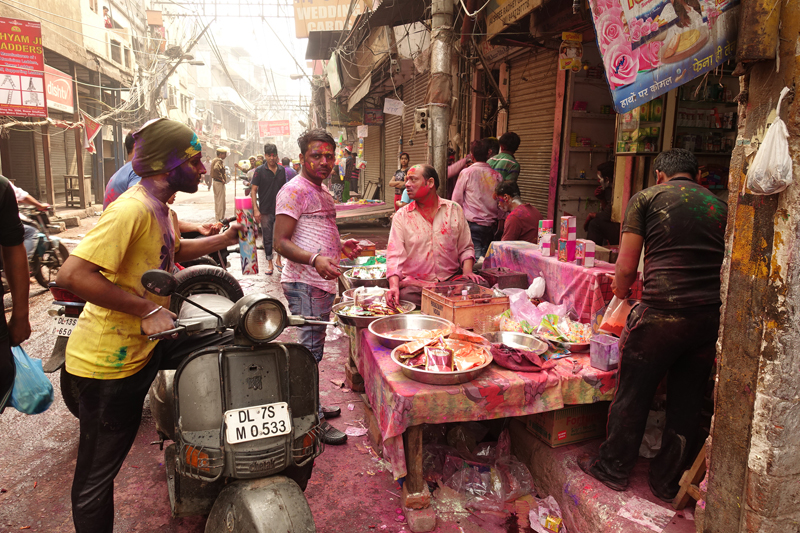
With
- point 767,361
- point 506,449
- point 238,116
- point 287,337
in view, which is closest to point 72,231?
point 287,337

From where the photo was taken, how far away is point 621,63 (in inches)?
126

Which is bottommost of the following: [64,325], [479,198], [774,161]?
[64,325]

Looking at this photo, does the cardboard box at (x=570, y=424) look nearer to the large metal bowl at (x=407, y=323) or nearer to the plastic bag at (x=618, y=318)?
the plastic bag at (x=618, y=318)

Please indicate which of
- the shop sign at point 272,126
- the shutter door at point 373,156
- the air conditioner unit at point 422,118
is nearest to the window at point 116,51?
the shutter door at point 373,156

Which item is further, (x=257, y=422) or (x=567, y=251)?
(x=567, y=251)

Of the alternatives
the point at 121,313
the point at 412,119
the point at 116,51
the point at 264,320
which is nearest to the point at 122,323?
the point at 121,313

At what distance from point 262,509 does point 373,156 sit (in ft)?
68.0

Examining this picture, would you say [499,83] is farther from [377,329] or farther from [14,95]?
[14,95]

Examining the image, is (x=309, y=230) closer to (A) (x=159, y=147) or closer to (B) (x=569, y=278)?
(A) (x=159, y=147)

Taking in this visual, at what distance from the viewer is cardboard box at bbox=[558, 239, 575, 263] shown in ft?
14.5

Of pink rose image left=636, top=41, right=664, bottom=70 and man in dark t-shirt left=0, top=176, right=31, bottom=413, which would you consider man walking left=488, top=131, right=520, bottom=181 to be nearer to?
pink rose image left=636, top=41, right=664, bottom=70

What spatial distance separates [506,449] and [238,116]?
8081 centimetres

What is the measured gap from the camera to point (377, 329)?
3645 millimetres

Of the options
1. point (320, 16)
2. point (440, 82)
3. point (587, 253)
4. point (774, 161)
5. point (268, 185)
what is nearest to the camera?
point (774, 161)
